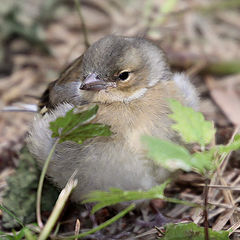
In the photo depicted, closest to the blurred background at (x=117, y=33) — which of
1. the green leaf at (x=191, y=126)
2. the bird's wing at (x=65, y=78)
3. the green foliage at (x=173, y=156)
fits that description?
the bird's wing at (x=65, y=78)

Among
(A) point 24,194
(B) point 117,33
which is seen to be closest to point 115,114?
(A) point 24,194

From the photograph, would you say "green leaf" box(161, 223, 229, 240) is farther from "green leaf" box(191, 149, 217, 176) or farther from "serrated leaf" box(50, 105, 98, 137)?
"serrated leaf" box(50, 105, 98, 137)

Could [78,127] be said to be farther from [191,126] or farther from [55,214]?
[191,126]

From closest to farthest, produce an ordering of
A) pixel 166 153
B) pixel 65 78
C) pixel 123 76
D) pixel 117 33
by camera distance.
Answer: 1. pixel 166 153
2. pixel 123 76
3. pixel 65 78
4. pixel 117 33

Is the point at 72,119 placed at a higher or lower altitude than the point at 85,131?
higher

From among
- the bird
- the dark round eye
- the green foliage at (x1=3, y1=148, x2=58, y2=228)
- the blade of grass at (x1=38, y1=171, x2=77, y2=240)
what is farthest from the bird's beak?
the green foliage at (x1=3, y1=148, x2=58, y2=228)

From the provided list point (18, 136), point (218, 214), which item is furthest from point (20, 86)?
point (218, 214)

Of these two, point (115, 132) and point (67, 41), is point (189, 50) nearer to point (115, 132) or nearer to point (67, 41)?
point (67, 41)
